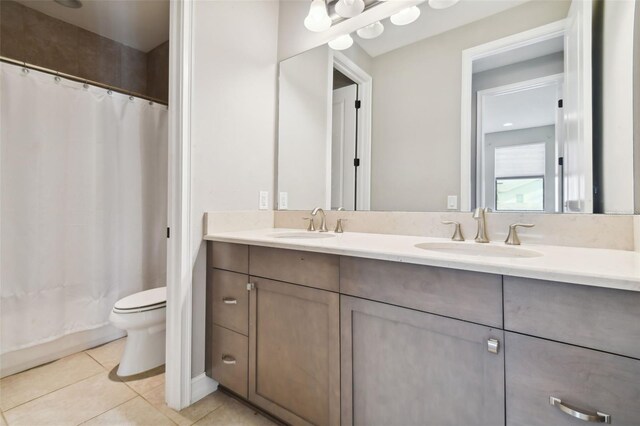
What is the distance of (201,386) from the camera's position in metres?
1.48

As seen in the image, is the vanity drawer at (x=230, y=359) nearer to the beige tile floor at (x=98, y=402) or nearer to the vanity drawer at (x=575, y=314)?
the beige tile floor at (x=98, y=402)

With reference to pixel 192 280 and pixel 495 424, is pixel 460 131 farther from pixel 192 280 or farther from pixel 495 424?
pixel 192 280

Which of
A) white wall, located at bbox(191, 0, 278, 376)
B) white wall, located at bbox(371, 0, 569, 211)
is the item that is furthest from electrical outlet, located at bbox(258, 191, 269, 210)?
white wall, located at bbox(371, 0, 569, 211)

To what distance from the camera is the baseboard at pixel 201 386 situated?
1444 mm

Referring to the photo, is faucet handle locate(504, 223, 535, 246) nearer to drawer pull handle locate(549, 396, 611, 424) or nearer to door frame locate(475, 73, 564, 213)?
door frame locate(475, 73, 564, 213)

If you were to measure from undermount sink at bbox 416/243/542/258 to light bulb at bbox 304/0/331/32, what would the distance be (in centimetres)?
135

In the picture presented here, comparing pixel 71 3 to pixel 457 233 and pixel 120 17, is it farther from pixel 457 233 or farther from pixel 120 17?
pixel 457 233

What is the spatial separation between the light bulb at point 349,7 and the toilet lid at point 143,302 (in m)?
1.92

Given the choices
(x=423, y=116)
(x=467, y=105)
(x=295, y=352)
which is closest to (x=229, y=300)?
(x=295, y=352)

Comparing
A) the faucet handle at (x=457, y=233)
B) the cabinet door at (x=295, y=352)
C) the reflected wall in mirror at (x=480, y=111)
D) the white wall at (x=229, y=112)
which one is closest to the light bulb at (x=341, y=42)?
the reflected wall in mirror at (x=480, y=111)

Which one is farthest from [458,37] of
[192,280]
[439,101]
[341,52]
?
[192,280]

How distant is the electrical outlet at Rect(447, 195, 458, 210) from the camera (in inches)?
52.2

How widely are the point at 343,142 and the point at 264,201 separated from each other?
606 millimetres

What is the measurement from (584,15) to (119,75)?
3.23 m
